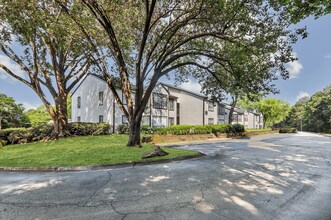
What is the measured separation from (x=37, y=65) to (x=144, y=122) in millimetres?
14165

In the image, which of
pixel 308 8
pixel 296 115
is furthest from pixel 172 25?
pixel 296 115

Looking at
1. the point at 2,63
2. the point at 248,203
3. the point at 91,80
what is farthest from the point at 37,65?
the point at 248,203

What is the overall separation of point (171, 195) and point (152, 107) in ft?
75.5

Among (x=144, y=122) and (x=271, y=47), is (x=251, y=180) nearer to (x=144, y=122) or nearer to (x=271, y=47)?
(x=271, y=47)

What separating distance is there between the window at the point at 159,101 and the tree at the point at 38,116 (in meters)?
19.6

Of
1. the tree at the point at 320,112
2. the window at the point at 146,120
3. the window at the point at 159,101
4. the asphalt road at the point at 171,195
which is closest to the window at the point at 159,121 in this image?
the window at the point at 146,120

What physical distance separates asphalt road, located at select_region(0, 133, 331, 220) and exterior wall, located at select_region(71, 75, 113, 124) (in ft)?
58.6

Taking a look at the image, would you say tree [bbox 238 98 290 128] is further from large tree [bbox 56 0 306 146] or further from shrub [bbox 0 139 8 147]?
shrub [bbox 0 139 8 147]

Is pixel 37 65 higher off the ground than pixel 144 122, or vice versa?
pixel 37 65

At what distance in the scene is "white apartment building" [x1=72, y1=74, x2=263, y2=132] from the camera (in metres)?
24.2

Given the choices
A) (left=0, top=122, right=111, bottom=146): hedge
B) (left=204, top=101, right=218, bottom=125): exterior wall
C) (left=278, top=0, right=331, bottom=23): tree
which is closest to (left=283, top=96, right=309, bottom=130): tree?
(left=204, top=101, right=218, bottom=125): exterior wall

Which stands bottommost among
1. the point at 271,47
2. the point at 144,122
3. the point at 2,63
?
the point at 144,122

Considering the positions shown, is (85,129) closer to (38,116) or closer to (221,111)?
(38,116)

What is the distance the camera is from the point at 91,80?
88.6ft
